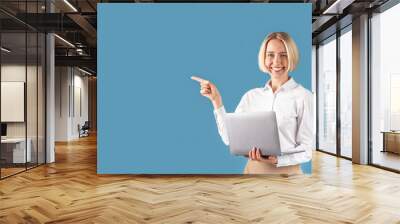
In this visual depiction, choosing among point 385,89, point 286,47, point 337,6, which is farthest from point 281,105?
point 385,89

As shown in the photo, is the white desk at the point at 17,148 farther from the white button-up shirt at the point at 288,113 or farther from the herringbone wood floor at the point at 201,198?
the white button-up shirt at the point at 288,113

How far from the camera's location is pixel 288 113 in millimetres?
6574

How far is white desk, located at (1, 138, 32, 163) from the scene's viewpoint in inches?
276

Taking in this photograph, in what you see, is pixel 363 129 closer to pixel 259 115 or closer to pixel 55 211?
pixel 259 115

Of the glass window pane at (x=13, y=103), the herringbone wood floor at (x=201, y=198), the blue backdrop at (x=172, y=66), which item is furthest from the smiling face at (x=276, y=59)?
the glass window pane at (x=13, y=103)

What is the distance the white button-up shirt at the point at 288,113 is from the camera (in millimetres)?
6586

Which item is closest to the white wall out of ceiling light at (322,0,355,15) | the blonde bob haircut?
the blonde bob haircut

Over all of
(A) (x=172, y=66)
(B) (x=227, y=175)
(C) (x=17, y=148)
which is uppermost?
(A) (x=172, y=66)

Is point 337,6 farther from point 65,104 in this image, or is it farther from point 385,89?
point 65,104

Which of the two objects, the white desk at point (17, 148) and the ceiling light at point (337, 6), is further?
the white desk at point (17, 148)

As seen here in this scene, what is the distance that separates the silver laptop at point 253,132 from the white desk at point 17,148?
387 centimetres

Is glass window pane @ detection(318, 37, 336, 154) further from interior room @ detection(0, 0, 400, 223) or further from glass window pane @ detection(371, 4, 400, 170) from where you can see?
glass window pane @ detection(371, 4, 400, 170)


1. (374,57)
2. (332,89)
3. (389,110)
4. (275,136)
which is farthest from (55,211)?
(332,89)

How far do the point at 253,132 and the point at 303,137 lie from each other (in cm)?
105
